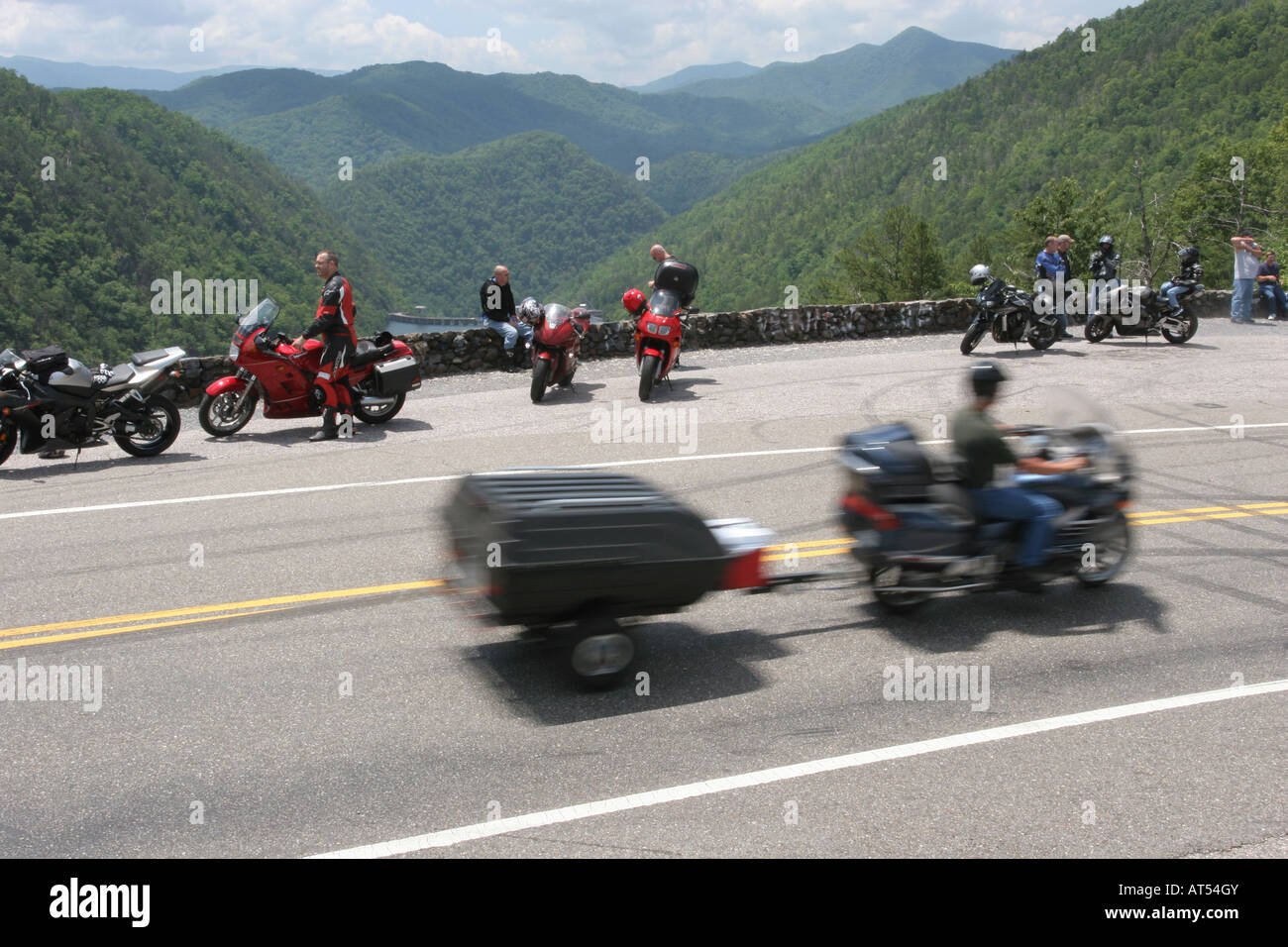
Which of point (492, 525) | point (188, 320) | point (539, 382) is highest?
point (188, 320)

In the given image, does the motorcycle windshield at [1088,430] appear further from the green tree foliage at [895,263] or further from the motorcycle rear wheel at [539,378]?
the green tree foliage at [895,263]

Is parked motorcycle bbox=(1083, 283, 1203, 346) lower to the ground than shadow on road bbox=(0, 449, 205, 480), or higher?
higher

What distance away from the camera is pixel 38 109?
111688 mm

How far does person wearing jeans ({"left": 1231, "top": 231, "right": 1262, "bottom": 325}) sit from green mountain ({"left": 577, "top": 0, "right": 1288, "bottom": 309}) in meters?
84.3

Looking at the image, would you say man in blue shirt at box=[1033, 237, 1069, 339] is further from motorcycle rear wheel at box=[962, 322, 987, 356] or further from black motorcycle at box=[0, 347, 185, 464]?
black motorcycle at box=[0, 347, 185, 464]

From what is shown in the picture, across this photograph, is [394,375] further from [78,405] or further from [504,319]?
[504,319]

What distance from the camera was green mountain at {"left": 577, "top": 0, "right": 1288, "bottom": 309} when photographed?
126 meters

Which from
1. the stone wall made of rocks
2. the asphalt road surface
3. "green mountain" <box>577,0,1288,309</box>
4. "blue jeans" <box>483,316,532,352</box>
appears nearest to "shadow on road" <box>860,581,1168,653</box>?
the asphalt road surface

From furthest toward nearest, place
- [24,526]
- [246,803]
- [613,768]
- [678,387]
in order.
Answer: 1. [678,387]
2. [24,526]
3. [613,768]
4. [246,803]

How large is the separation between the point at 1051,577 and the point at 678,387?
29.2 feet

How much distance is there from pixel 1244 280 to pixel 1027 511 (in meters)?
18.5

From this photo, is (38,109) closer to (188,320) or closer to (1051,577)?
(188,320)

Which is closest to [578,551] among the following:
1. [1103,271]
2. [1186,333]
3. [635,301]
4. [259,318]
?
[259,318]
